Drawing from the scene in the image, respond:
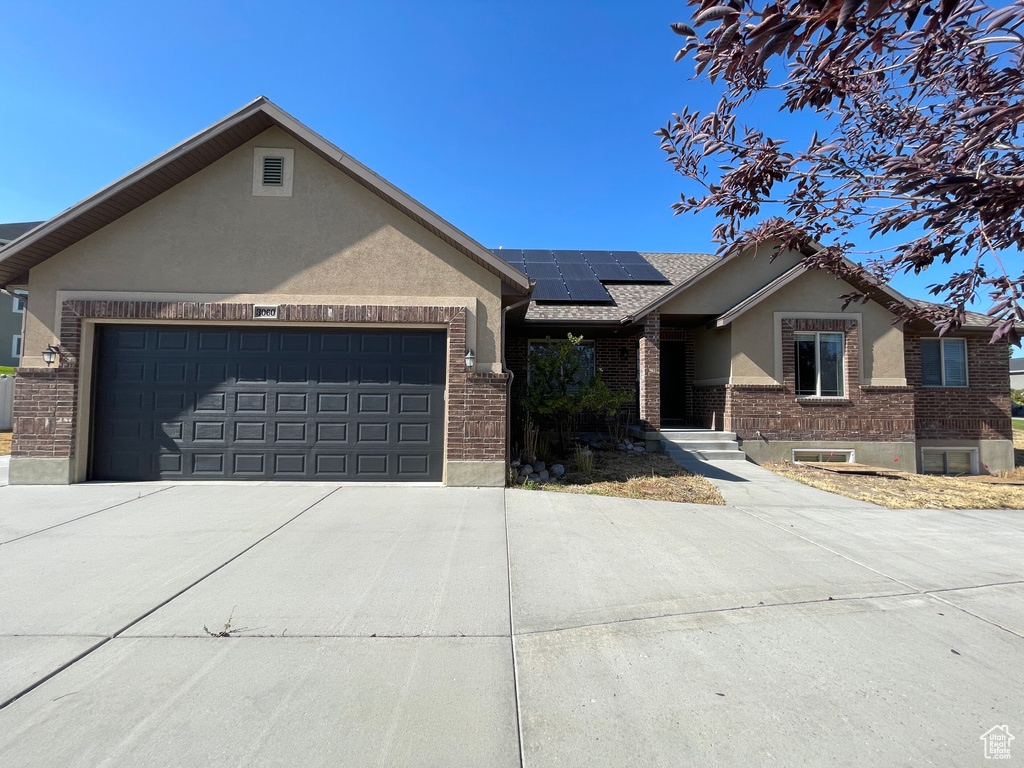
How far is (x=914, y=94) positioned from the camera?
3656mm

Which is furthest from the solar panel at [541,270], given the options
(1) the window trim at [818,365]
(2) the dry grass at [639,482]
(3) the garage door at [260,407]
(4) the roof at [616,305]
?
(3) the garage door at [260,407]

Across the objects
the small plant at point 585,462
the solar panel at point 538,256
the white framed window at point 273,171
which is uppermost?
the solar panel at point 538,256

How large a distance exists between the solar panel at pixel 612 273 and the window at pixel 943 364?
7.41m

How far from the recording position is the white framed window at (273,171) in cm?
769

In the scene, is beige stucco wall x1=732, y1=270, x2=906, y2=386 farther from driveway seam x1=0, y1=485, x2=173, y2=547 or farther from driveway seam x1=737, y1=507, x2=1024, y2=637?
driveway seam x1=0, y1=485, x2=173, y2=547

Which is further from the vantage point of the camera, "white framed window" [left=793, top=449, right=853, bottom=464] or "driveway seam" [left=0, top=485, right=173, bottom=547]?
"white framed window" [left=793, top=449, right=853, bottom=464]

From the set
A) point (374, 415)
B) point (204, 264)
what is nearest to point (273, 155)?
point (204, 264)

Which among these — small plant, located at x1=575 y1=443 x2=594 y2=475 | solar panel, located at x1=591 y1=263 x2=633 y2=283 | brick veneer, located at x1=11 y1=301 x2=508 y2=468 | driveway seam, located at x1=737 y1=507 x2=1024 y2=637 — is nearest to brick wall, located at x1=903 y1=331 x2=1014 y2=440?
solar panel, located at x1=591 y1=263 x2=633 y2=283

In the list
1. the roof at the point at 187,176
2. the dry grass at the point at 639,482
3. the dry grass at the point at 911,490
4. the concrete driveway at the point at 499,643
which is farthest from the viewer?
the dry grass at the point at 639,482

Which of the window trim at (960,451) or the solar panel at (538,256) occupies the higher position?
the solar panel at (538,256)

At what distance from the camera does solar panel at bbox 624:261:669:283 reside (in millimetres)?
13930

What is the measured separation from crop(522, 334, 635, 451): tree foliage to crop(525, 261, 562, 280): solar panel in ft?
12.8

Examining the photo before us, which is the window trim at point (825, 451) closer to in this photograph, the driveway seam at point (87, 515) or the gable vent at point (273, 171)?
the gable vent at point (273, 171)

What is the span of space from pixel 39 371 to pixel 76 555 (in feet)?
15.4
